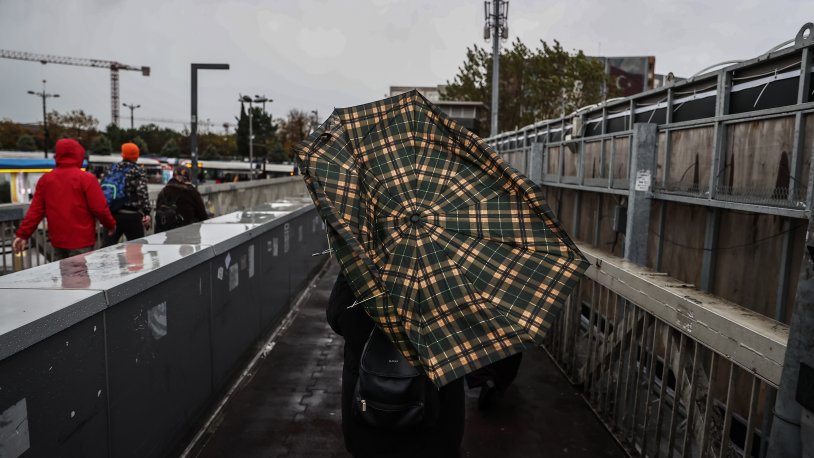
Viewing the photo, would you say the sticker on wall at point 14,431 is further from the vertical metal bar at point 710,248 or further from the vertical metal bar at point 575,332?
the vertical metal bar at point 710,248

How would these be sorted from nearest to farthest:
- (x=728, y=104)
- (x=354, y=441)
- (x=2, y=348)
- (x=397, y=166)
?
(x=2, y=348) → (x=397, y=166) → (x=354, y=441) → (x=728, y=104)

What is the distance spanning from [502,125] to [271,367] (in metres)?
31.8

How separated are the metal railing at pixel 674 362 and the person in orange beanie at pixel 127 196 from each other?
16.5 feet

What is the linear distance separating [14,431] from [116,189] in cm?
532

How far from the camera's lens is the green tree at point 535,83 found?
30.7 m

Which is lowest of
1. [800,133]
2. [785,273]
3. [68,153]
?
[785,273]

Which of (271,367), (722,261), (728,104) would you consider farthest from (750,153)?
(271,367)

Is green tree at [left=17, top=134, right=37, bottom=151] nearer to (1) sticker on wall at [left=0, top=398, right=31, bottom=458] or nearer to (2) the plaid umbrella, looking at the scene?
(1) sticker on wall at [left=0, top=398, right=31, bottom=458]

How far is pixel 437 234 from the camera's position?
90.5 inches

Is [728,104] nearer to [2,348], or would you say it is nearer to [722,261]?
[722,261]

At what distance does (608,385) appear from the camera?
170 inches

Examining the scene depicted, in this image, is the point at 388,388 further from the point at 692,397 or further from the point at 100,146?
the point at 100,146

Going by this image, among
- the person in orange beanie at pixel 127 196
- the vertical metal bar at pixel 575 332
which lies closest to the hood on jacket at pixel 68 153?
the person in orange beanie at pixel 127 196

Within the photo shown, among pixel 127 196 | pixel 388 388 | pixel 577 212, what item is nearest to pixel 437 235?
pixel 388 388
